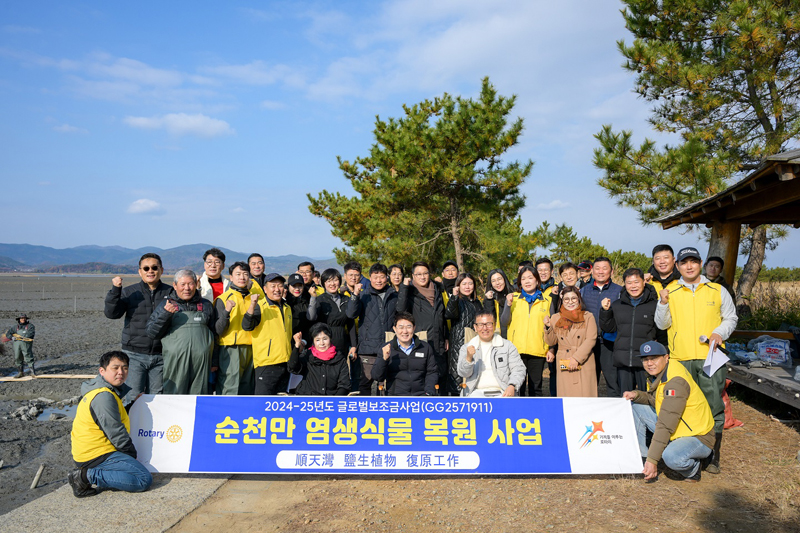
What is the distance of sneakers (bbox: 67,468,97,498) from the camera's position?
417 centimetres

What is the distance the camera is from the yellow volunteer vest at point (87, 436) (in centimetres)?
422

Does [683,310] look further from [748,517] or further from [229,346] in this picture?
[229,346]

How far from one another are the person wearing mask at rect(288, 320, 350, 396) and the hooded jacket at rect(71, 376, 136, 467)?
170 centimetres

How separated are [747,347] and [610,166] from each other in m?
5.02

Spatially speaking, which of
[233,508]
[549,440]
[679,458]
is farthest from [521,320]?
[233,508]

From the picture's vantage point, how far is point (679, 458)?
4477 mm

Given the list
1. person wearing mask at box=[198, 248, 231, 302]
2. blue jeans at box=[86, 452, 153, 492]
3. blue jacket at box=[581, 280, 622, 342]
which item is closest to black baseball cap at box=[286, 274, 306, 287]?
person wearing mask at box=[198, 248, 231, 302]

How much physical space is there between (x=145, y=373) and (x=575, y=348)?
4388 millimetres

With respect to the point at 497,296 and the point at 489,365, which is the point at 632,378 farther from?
the point at 497,296

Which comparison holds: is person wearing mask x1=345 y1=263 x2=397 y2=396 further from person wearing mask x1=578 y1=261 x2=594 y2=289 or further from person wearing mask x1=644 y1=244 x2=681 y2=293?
person wearing mask x1=644 y1=244 x2=681 y2=293

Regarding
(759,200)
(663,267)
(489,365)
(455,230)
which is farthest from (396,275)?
Result: (455,230)

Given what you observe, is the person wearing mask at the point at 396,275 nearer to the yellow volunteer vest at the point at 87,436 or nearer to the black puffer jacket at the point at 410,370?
the black puffer jacket at the point at 410,370

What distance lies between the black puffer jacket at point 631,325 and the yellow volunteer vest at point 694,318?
267 mm

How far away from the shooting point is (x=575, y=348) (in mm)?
5328
